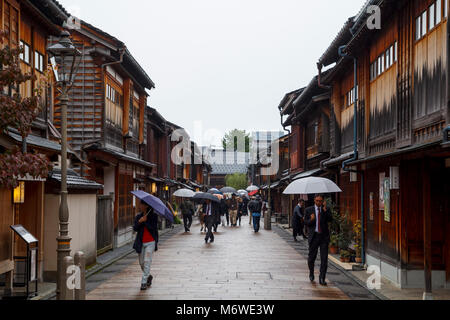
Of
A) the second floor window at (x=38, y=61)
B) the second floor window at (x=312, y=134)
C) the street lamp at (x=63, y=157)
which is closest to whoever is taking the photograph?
the street lamp at (x=63, y=157)

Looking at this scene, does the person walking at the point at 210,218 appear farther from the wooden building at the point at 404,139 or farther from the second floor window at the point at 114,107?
the wooden building at the point at 404,139

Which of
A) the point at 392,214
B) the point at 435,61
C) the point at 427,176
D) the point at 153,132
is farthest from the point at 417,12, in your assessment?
the point at 153,132

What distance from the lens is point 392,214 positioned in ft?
45.3

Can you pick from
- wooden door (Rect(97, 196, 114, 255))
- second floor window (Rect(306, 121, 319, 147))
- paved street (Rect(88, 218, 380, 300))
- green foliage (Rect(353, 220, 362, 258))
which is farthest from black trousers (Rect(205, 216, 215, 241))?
green foliage (Rect(353, 220, 362, 258))

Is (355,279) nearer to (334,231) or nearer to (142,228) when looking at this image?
(334,231)

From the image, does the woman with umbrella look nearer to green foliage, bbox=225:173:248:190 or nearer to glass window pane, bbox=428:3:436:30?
glass window pane, bbox=428:3:436:30

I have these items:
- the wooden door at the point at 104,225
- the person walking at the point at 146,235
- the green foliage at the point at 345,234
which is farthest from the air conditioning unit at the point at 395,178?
the wooden door at the point at 104,225

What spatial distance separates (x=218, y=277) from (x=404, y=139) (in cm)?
578

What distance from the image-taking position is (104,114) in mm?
22281

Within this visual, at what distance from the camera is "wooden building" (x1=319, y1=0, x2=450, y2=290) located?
10820 mm

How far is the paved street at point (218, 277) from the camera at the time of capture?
11758 mm

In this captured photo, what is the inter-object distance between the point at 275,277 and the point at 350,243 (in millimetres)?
4747

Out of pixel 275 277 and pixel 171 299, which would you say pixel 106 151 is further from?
pixel 171 299

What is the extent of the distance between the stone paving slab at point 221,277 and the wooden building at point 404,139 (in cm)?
207
